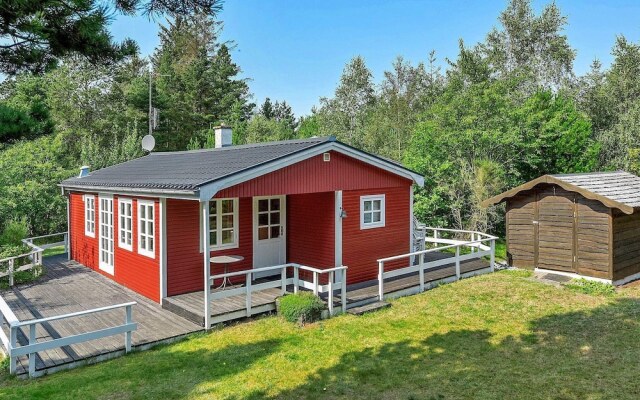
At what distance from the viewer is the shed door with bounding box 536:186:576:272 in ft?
37.7

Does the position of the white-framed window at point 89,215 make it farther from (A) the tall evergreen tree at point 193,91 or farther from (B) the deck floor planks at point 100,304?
(A) the tall evergreen tree at point 193,91

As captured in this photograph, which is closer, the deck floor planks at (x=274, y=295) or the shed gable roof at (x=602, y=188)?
the deck floor planks at (x=274, y=295)

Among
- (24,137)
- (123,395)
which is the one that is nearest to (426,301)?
(123,395)

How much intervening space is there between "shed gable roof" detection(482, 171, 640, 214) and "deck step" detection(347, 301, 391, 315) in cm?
535

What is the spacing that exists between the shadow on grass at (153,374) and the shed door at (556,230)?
26.7ft

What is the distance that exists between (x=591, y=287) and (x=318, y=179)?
679cm

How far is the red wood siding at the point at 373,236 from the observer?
10.6m

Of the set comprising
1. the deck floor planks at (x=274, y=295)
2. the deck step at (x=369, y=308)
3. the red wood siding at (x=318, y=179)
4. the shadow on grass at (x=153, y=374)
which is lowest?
the shadow on grass at (x=153, y=374)

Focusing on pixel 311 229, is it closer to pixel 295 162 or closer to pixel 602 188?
pixel 295 162

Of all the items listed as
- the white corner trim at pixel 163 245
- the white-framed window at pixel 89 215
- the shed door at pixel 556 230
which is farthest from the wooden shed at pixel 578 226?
the white-framed window at pixel 89 215

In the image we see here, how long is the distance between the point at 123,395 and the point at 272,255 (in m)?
5.68

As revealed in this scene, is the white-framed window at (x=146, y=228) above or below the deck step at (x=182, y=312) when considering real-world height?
above

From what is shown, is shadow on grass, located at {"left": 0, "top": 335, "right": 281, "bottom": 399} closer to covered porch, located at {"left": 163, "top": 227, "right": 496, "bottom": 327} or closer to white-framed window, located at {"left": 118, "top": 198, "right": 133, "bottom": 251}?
covered porch, located at {"left": 163, "top": 227, "right": 496, "bottom": 327}

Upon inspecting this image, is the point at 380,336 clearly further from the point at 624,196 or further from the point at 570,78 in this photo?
the point at 570,78
